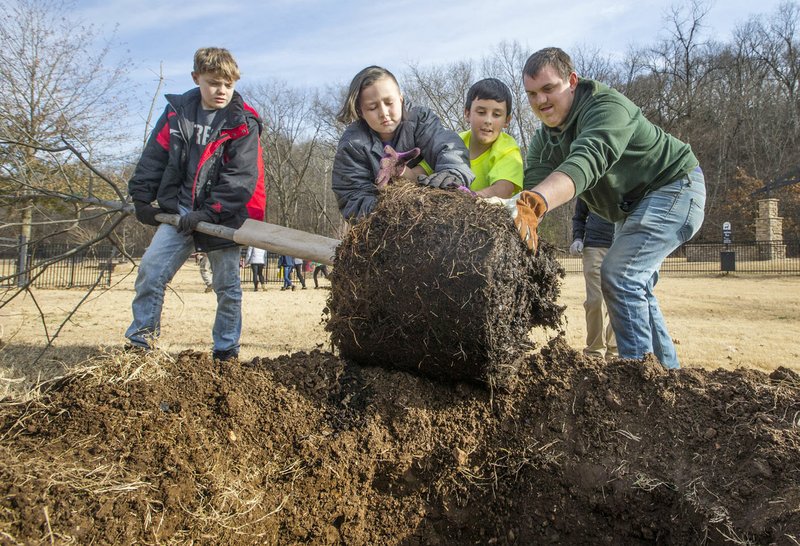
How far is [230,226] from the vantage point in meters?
3.74

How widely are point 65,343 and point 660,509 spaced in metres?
6.06

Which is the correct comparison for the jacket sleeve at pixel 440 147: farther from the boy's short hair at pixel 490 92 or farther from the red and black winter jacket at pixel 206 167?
the red and black winter jacket at pixel 206 167

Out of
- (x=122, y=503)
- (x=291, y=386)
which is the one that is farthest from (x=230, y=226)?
(x=122, y=503)

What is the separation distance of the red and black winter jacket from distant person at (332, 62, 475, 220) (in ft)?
3.30

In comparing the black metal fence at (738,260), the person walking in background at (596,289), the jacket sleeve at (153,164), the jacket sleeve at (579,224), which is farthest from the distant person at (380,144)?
the black metal fence at (738,260)

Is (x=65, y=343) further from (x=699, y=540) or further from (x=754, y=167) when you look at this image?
(x=754, y=167)

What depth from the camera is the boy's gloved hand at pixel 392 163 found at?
2.82 m

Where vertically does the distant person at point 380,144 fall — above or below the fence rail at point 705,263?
above

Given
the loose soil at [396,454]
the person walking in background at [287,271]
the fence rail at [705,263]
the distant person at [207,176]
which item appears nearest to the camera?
the loose soil at [396,454]

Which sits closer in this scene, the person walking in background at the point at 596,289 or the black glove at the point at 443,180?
the black glove at the point at 443,180

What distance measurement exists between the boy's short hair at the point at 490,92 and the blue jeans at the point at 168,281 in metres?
1.99

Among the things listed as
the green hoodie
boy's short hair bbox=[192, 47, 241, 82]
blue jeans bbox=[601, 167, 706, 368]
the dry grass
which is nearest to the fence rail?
the dry grass

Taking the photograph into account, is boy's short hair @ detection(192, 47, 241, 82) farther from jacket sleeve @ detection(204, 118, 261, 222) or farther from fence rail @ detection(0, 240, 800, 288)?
fence rail @ detection(0, 240, 800, 288)

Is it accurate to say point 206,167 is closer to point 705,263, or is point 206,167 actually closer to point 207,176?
point 207,176
